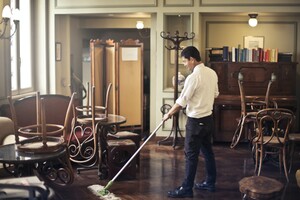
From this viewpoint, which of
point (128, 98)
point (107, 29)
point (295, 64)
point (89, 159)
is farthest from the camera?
point (107, 29)

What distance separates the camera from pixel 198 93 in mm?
4379

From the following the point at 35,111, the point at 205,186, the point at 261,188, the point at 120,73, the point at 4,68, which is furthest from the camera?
the point at 120,73

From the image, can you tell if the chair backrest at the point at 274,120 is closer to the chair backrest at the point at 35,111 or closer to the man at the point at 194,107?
the man at the point at 194,107

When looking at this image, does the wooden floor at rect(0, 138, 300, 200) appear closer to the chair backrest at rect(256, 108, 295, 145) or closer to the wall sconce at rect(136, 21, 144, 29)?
the chair backrest at rect(256, 108, 295, 145)

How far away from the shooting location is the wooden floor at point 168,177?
183 inches

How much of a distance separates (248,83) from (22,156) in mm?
4691

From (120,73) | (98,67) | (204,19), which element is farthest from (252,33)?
(98,67)

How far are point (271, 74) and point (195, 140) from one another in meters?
3.25

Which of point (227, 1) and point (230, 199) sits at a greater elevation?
point (227, 1)

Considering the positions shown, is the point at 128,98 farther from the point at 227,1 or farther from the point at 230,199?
the point at 230,199

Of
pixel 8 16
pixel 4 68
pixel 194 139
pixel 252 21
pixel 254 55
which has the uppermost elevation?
pixel 252 21

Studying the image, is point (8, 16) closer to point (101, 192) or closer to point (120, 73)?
point (101, 192)

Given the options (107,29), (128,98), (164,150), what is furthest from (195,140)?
(107,29)

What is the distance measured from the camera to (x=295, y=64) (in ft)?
23.7
